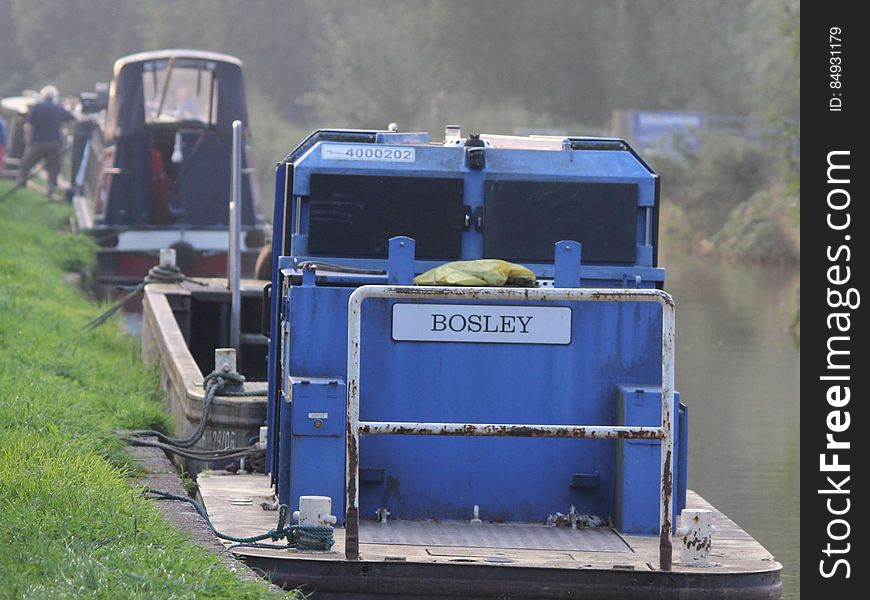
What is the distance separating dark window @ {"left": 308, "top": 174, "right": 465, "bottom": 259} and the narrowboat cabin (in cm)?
1291

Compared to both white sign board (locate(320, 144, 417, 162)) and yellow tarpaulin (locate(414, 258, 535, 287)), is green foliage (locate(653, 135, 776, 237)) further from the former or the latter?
yellow tarpaulin (locate(414, 258, 535, 287))

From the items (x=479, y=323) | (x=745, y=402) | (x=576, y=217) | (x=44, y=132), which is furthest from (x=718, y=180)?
(x=479, y=323)

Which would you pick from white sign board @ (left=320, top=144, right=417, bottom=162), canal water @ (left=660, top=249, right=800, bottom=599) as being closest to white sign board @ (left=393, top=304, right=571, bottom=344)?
white sign board @ (left=320, top=144, right=417, bottom=162)

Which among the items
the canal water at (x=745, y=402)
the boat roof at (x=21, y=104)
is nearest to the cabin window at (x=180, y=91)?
the canal water at (x=745, y=402)

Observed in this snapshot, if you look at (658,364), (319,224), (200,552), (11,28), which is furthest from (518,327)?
(11,28)

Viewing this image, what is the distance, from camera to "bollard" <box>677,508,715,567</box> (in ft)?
22.1

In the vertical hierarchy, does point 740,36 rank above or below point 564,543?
above

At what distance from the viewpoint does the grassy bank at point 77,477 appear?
18.3 ft

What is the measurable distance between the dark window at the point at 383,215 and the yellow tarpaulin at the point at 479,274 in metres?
0.62
